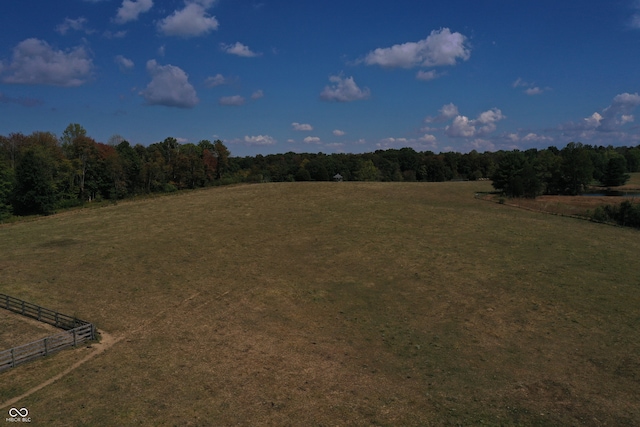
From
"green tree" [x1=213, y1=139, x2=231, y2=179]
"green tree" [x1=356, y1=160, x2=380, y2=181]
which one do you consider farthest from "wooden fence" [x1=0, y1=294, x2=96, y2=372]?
"green tree" [x1=356, y1=160, x2=380, y2=181]

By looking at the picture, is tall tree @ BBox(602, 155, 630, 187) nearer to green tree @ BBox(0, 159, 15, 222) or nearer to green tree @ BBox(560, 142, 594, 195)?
green tree @ BBox(560, 142, 594, 195)

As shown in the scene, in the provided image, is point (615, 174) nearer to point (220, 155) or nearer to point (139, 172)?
point (220, 155)

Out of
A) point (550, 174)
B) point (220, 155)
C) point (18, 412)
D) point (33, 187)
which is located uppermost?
point (220, 155)

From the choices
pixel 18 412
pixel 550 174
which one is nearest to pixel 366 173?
pixel 550 174

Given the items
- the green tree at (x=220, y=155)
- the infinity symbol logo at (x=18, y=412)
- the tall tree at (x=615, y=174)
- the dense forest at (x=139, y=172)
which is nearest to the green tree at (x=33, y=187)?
the dense forest at (x=139, y=172)

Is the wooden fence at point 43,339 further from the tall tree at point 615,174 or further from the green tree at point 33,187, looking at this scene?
the tall tree at point 615,174
